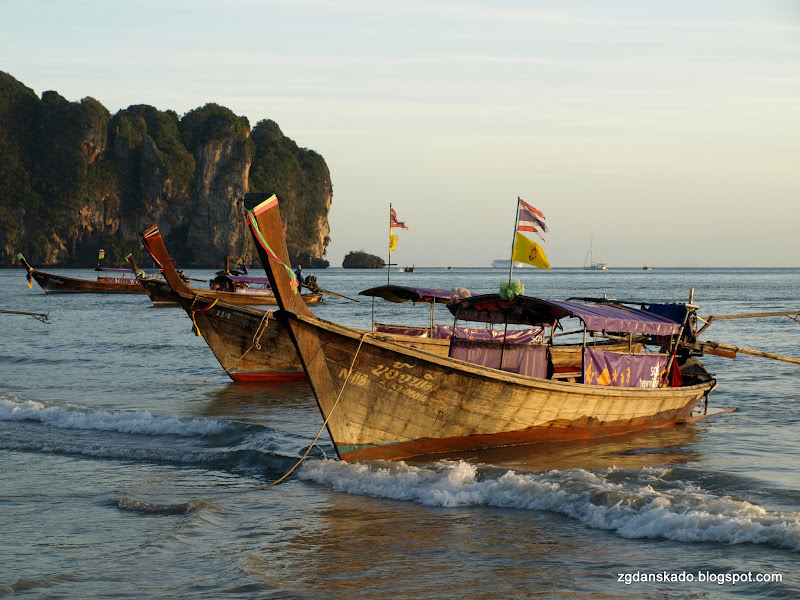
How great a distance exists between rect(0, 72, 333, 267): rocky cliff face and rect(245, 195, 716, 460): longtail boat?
114 metres

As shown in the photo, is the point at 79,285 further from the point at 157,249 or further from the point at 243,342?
the point at 157,249

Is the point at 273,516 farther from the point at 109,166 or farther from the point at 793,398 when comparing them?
the point at 109,166

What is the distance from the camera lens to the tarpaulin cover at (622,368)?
38.2 ft

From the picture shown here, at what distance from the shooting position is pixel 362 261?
536ft

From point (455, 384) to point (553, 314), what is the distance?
2.28 metres

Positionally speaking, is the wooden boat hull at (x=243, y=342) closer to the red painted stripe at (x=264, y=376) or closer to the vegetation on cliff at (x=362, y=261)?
the red painted stripe at (x=264, y=376)

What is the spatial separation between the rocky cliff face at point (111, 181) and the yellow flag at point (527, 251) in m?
113

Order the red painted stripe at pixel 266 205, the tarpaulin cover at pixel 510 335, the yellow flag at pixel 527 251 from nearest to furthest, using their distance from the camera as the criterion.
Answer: the red painted stripe at pixel 266 205 < the yellow flag at pixel 527 251 < the tarpaulin cover at pixel 510 335

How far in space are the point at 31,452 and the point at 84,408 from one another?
9.72ft

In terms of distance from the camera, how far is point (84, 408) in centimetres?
1365

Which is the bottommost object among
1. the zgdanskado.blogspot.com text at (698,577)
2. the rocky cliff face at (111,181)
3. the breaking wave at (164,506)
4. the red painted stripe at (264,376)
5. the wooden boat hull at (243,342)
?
the breaking wave at (164,506)

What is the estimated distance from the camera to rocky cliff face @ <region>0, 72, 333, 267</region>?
121188mm

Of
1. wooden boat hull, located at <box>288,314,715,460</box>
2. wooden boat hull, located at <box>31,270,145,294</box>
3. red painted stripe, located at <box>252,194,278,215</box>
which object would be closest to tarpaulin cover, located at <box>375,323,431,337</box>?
wooden boat hull, located at <box>288,314,715,460</box>

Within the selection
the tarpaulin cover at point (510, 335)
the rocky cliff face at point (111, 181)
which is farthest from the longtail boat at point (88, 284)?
the rocky cliff face at point (111, 181)
